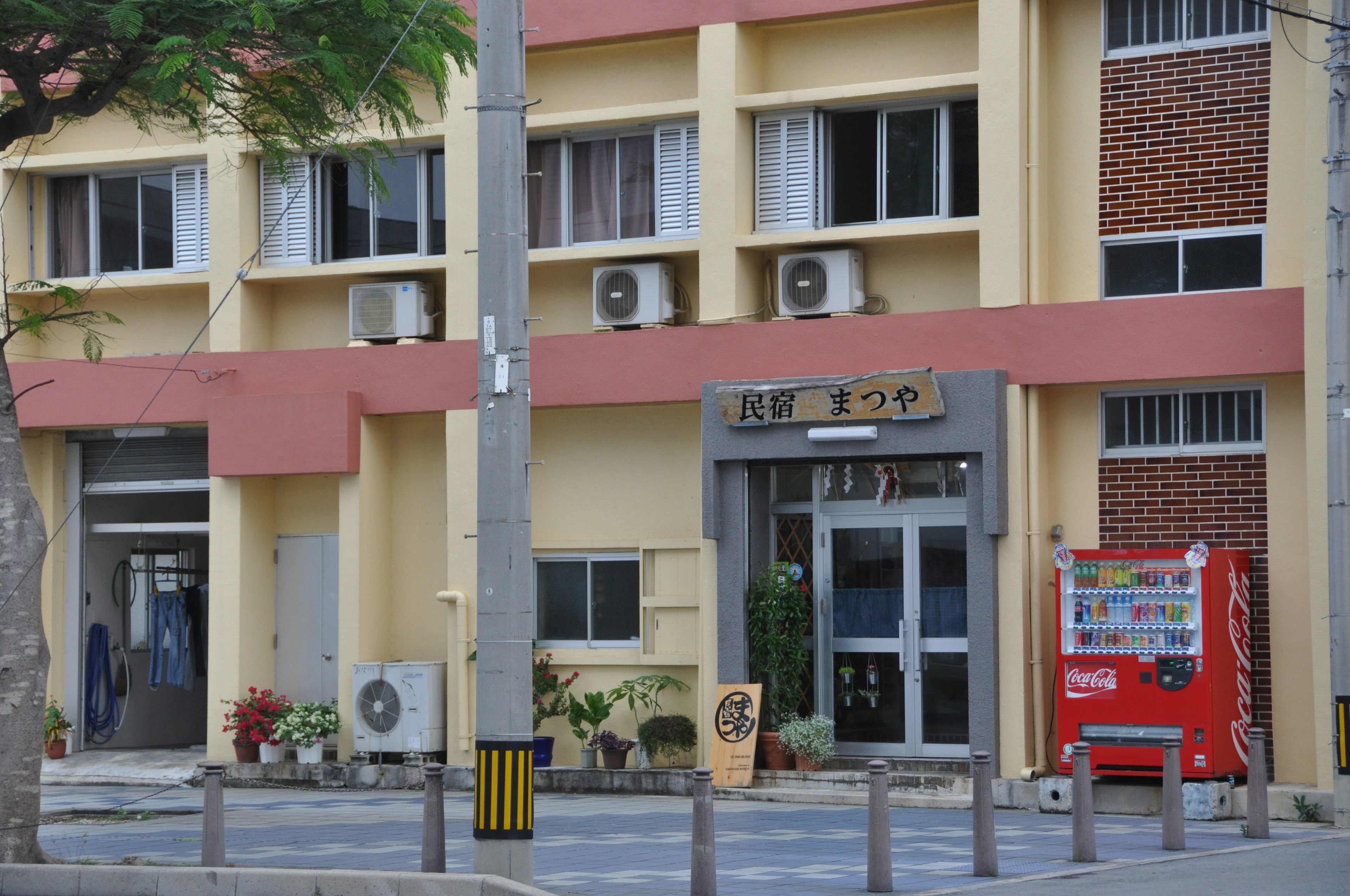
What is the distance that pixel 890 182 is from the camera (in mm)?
18094

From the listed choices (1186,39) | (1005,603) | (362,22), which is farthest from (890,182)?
(362,22)

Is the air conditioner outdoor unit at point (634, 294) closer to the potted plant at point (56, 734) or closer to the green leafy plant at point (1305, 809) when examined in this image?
the green leafy plant at point (1305, 809)

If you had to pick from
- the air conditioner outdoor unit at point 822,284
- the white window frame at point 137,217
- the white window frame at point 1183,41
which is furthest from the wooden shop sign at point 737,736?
the white window frame at point 137,217

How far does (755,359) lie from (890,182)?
2379mm

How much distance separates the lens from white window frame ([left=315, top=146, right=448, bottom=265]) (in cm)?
1972

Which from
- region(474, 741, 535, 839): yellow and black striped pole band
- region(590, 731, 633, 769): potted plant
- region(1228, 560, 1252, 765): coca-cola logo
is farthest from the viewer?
region(590, 731, 633, 769): potted plant

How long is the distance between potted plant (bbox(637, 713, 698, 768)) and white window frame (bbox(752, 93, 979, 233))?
528 cm

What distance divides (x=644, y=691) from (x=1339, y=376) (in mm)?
7761

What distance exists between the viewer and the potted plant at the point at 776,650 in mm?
17594

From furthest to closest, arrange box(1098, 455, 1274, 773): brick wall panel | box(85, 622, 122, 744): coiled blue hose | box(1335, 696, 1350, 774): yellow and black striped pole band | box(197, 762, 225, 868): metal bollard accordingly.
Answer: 1. box(85, 622, 122, 744): coiled blue hose
2. box(1098, 455, 1274, 773): brick wall panel
3. box(1335, 696, 1350, 774): yellow and black striped pole band
4. box(197, 762, 225, 868): metal bollard

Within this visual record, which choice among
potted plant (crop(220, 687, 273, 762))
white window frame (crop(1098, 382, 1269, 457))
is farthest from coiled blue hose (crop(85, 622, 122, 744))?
white window frame (crop(1098, 382, 1269, 457))

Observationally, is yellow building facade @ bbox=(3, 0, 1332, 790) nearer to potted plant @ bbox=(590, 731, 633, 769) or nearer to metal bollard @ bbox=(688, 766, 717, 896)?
potted plant @ bbox=(590, 731, 633, 769)

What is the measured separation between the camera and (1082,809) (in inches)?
466

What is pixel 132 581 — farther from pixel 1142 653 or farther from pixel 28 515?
pixel 1142 653
